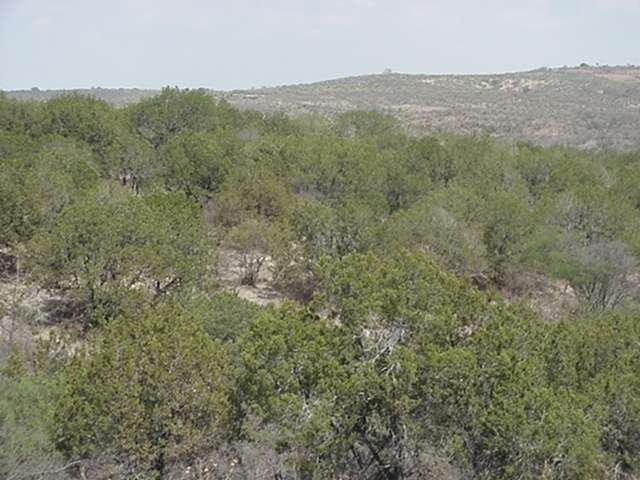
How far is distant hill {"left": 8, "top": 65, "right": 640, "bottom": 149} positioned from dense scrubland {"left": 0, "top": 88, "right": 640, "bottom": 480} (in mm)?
38607

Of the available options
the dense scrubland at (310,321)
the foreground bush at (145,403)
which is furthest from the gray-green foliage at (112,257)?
the foreground bush at (145,403)

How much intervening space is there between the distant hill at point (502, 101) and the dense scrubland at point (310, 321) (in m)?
38.6

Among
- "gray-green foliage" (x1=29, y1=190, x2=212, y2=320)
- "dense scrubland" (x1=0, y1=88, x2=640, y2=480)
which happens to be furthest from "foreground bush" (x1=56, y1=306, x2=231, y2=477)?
"gray-green foliage" (x1=29, y1=190, x2=212, y2=320)

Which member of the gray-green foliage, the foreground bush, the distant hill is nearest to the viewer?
the foreground bush

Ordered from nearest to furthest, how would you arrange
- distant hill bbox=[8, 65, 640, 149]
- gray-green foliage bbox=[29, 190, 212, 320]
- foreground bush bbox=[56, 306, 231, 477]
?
foreground bush bbox=[56, 306, 231, 477]
gray-green foliage bbox=[29, 190, 212, 320]
distant hill bbox=[8, 65, 640, 149]

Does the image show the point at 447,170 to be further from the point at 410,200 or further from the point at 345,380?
the point at 345,380

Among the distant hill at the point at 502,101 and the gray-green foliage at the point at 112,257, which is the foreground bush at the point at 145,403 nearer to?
the gray-green foliage at the point at 112,257

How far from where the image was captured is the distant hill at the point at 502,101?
266ft

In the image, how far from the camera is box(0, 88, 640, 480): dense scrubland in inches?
482

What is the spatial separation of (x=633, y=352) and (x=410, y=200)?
23.6 m

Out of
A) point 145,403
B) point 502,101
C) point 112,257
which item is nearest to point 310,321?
point 145,403

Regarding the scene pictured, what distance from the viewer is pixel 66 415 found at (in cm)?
1227

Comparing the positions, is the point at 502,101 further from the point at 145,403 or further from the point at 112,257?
the point at 145,403

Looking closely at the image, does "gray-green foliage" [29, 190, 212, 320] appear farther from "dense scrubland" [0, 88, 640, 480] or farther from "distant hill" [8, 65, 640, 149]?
"distant hill" [8, 65, 640, 149]
